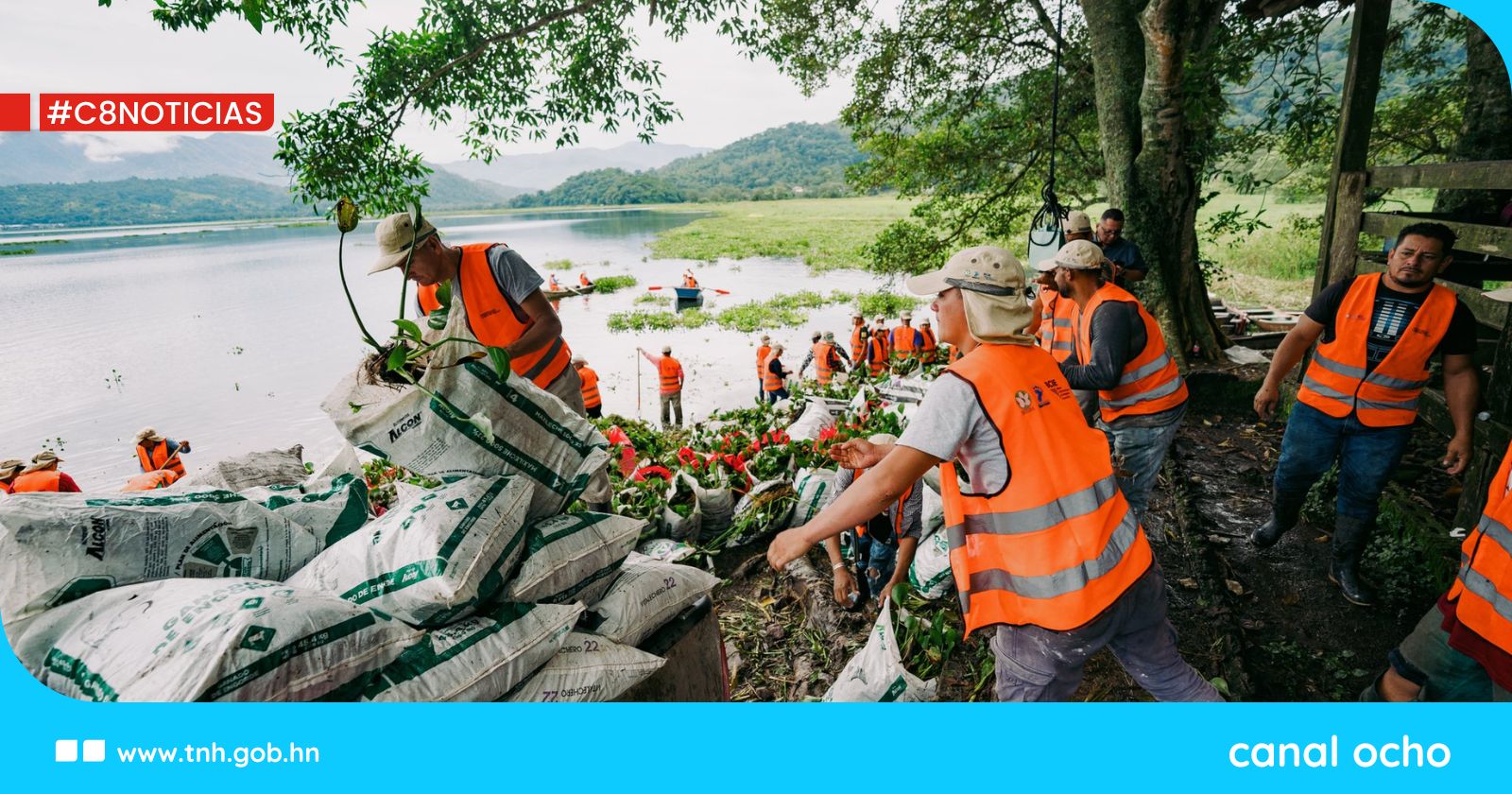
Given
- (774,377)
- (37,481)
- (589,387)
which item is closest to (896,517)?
(37,481)

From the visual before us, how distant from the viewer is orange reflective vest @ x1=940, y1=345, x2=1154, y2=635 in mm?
1624

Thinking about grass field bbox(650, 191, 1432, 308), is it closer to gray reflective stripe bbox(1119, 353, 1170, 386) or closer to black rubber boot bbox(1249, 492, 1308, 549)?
gray reflective stripe bbox(1119, 353, 1170, 386)

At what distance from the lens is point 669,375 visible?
37.0 ft

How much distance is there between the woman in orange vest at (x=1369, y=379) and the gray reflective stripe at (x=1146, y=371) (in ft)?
1.43

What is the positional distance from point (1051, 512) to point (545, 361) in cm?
211

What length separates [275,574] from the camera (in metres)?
1.74

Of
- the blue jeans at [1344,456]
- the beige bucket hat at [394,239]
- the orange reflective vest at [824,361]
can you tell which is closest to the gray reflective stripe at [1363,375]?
the blue jeans at [1344,456]

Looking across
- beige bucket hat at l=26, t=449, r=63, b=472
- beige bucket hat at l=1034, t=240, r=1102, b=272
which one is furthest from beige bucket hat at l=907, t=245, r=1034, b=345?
beige bucket hat at l=26, t=449, r=63, b=472

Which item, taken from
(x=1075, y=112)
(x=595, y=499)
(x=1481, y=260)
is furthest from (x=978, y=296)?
(x=1075, y=112)

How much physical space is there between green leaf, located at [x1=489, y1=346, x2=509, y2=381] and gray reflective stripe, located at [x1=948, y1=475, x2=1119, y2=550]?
1.30m

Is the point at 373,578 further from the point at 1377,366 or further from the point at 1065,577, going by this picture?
the point at 1377,366

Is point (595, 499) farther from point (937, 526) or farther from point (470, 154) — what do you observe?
point (470, 154)

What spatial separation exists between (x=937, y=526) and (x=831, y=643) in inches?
30.3
